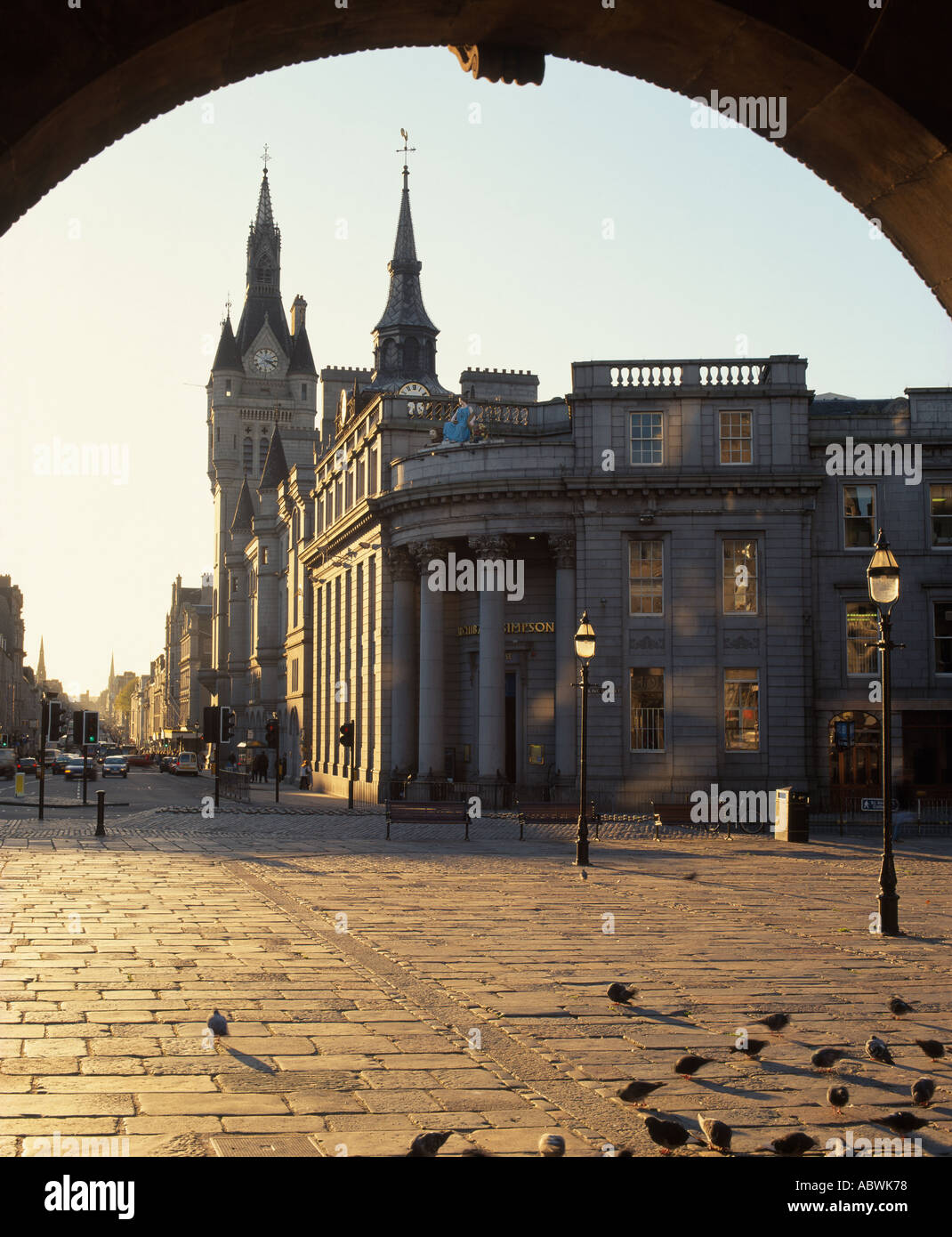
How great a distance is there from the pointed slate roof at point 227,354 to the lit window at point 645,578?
350ft

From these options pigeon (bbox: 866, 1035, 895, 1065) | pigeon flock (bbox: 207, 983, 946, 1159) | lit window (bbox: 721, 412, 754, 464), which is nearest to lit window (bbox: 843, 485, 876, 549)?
lit window (bbox: 721, 412, 754, 464)

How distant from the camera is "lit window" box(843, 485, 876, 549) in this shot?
148ft

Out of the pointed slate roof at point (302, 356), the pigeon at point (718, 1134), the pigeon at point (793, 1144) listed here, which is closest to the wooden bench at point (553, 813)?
the pigeon at point (718, 1134)

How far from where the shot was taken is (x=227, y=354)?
145 metres

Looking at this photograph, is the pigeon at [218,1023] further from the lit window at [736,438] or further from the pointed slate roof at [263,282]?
the pointed slate roof at [263,282]

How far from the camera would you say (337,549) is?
217 feet

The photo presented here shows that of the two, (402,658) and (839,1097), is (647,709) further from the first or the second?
(839,1097)

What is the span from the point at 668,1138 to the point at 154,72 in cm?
546

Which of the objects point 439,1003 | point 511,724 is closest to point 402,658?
point 511,724

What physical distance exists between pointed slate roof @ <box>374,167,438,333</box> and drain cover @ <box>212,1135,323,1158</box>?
2552 inches

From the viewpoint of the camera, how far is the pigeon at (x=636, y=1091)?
25.8 feet

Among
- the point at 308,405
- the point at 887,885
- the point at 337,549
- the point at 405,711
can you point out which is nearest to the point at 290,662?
the point at 337,549

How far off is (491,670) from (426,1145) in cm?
4027

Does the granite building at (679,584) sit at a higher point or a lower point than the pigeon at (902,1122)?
higher
